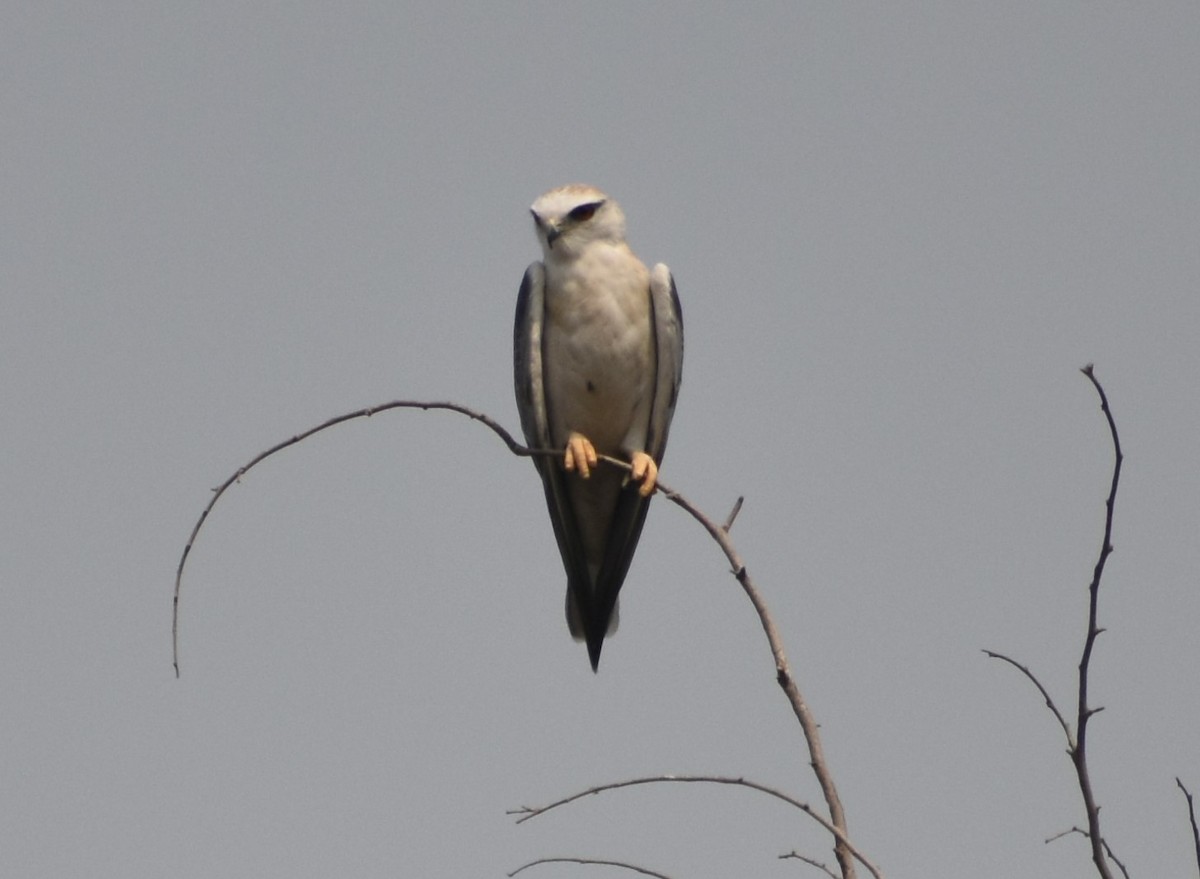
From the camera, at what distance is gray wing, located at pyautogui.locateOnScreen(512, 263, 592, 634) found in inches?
312

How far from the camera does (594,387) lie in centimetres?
780

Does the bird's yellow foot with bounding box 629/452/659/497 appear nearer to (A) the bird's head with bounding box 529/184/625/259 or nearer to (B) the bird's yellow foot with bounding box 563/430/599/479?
(B) the bird's yellow foot with bounding box 563/430/599/479

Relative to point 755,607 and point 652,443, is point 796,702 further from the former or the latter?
point 652,443

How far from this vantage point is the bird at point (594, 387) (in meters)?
7.80

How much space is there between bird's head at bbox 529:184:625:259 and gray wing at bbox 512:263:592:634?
0.19 m

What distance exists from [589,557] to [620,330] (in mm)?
1208

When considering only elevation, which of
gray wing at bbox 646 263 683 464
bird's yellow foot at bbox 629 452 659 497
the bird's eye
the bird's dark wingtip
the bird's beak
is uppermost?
the bird's eye

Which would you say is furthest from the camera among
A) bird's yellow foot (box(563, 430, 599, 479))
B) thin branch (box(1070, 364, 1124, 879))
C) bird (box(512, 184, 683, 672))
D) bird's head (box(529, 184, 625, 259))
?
bird's head (box(529, 184, 625, 259))

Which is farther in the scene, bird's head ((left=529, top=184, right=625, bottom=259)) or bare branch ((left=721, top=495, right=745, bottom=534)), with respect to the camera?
bird's head ((left=529, top=184, right=625, bottom=259))

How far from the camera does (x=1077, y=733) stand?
348 cm

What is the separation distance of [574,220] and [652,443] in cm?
122

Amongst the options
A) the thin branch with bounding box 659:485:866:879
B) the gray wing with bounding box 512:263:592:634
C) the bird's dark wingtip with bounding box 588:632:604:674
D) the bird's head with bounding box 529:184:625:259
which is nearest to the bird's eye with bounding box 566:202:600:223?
the bird's head with bounding box 529:184:625:259

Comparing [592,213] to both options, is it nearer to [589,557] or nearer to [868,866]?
[589,557]

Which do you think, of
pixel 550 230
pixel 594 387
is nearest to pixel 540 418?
pixel 594 387
